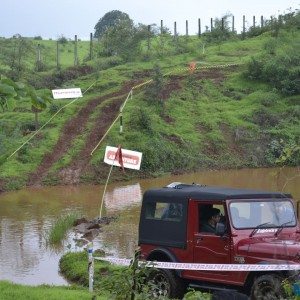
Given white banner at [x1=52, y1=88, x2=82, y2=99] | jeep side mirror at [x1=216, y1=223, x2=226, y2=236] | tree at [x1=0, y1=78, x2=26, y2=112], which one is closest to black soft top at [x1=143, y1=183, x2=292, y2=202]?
jeep side mirror at [x1=216, y1=223, x2=226, y2=236]

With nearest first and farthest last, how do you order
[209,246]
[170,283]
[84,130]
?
[209,246] → [170,283] → [84,130]

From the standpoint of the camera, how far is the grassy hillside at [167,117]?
3097 centimetres

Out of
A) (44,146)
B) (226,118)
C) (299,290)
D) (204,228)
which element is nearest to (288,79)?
(226,118)

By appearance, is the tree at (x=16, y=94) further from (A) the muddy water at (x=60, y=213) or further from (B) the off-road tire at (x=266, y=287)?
(A) the muddy water at (x=60, y=213)

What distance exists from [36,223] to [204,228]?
36.8ft

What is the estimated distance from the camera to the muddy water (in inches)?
616

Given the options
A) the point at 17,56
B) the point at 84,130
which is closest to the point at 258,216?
the point at 84,130

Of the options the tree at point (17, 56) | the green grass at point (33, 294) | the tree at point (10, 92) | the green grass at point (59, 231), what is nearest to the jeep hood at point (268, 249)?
the green grass at point (33, 294)

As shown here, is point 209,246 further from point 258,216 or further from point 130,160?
point 130,160

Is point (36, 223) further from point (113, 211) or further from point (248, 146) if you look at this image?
point (248, 146)

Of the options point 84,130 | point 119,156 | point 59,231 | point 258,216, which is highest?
point 84,130

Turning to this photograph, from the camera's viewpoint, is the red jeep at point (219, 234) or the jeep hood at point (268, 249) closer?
the jeep hood at point (268, 249)

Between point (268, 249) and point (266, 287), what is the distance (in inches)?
22.5

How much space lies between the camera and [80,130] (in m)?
34.0
